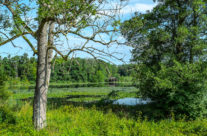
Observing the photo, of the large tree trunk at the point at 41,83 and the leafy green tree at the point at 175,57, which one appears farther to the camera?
the leafy green tree at the point at 175,57

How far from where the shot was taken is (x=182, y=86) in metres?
9.45

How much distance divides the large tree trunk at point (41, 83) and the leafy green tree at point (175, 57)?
12.9 feet

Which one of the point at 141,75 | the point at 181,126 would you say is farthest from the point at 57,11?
the point at 181,126

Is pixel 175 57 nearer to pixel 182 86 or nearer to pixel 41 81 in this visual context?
pixel 182 86

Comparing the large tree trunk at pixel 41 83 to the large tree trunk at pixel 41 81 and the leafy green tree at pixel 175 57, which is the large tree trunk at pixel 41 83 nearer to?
the large tree trunk at pixel 41 81

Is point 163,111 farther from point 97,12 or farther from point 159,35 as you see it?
point 97,12

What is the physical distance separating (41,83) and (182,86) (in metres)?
6.91

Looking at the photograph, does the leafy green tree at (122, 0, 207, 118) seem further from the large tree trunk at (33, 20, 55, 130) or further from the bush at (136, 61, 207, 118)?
the large tree trunk at (33, 20, 55, 130)

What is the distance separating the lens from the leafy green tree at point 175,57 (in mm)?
9117

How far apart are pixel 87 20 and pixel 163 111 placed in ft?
22.5

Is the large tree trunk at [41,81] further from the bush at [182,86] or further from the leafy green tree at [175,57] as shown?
the bush at [182,86]

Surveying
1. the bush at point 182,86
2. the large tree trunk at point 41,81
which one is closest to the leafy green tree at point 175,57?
the bush at point 182,86

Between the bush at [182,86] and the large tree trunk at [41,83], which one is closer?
the large tree trunk at [41,83]

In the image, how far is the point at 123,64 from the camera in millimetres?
6266
